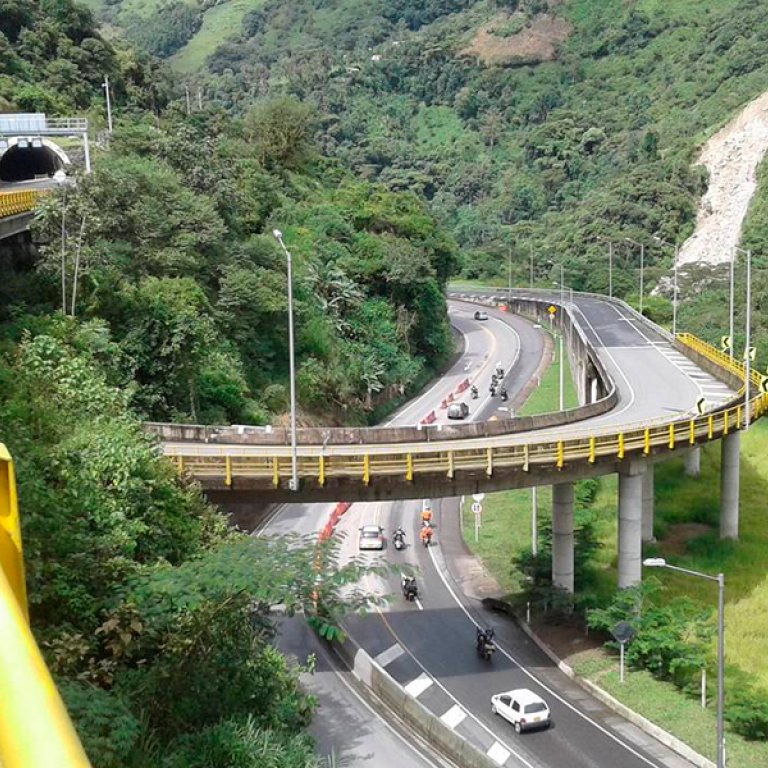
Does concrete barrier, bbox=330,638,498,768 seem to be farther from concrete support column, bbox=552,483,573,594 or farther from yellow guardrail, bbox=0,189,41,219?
yellow guardrail, bbox=0,189,41,219

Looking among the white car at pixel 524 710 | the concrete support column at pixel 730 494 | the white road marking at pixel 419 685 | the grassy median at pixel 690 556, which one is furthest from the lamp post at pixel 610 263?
the white car at pixel 524 710

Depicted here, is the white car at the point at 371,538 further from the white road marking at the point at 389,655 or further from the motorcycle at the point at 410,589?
the white road marking at the point at 389,655

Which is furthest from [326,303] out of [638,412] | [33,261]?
[638,412]

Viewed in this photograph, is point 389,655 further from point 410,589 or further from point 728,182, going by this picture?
point 728,182

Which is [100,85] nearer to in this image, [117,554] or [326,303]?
[326,303]

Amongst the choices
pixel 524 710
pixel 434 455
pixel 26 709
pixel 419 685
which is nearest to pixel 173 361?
pixel 434 455

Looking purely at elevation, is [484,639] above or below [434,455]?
below
